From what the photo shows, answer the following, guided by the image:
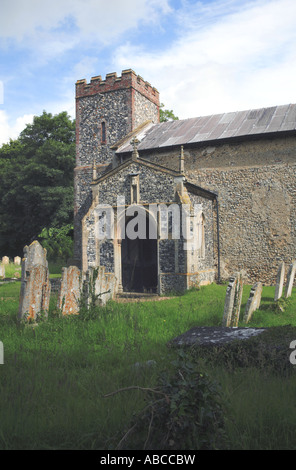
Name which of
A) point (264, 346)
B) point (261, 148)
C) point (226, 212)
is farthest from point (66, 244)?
point (264, 346)

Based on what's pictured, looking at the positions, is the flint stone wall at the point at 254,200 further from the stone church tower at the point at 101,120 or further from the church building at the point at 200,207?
the stone church tower at the point at 101,120

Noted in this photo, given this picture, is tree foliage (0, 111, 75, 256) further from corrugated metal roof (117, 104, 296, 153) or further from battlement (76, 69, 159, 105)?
corrugated metal roof (117, 104, 296, 153)

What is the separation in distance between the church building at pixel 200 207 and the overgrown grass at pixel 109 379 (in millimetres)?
6760

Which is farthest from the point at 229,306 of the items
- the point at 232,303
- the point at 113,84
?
the point at 113,84

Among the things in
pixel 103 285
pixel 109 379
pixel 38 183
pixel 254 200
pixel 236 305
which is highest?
pixel 38 183

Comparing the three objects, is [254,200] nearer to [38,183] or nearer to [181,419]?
[181,419]

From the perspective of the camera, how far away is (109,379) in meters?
4.07

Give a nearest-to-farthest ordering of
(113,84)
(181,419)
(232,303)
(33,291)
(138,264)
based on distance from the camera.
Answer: (181,419)
(33,291)
(232,303)
(138,264)
(113,84)

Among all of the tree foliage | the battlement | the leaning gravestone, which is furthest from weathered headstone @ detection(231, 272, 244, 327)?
the tree foliage

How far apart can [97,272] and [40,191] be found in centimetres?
2184

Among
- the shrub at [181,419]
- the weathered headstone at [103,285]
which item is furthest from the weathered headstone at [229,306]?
the shrub at [181,419]

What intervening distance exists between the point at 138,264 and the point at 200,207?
12.5 ft

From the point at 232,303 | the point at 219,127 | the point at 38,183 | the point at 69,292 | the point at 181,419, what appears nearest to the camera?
the point at 181,419

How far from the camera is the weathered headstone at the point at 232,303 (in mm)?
7535
